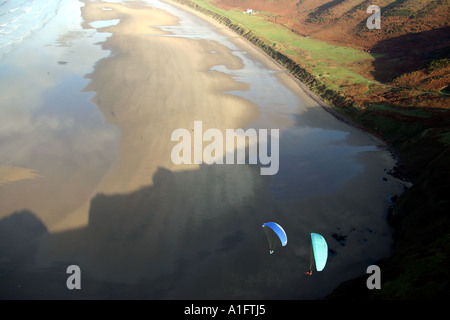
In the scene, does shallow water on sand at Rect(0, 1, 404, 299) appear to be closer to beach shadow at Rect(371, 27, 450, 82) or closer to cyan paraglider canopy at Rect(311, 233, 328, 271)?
cyan paraglider canopy at Rect(311, 233, 328, 271)

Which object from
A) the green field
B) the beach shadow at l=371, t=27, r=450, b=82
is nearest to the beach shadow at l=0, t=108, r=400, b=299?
the green field

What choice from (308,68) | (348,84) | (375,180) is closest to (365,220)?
(375,180)

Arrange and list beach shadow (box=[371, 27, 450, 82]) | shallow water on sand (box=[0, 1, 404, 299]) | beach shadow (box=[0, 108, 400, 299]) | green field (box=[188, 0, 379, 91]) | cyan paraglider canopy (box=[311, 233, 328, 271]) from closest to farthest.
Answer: cyan paraglider canopy (box=[311, 233, 328, 271]), beach shadow (box=[0, 108, 400, 299]), shallow water on sand (box=[0, 1, 404, 299]), beach shadow (box=[371, 27, 450, 82]), green field (box=[188, 0, 379, 91])

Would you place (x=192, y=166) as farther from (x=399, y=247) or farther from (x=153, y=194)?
(x=399, y=247)
